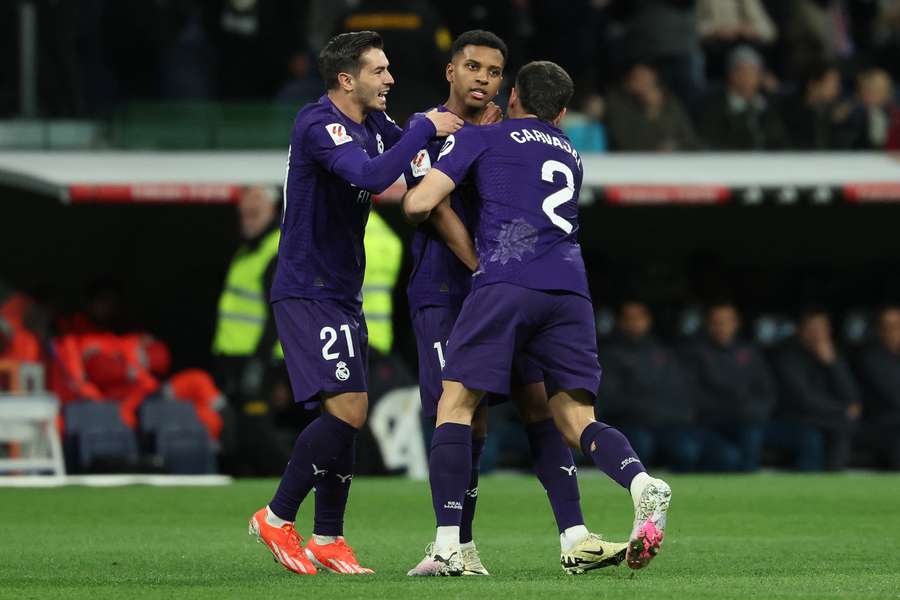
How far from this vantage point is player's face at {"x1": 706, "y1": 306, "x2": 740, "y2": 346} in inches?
629

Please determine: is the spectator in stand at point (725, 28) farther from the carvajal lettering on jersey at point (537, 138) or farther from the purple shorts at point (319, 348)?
the purple shorts at point (319, 348)

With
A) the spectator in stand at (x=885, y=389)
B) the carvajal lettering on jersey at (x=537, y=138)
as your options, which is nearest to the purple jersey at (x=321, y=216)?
the carvajal lettering on jersey at (x=537, y=138)

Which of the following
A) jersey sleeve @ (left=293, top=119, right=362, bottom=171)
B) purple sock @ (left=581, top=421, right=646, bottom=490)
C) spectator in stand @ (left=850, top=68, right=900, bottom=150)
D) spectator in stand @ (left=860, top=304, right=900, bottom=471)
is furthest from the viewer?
spectator in stand @ (left=850, top=68, right=900, bottom=150)

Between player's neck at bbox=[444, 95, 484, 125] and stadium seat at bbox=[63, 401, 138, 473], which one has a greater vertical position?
player's neck at bbox=[444, 95, 484, 125]

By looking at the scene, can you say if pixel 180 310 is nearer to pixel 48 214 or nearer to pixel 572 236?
pixel 48 214

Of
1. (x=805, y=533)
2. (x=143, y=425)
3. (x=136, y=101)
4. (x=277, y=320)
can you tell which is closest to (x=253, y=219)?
(x=143, y=425)

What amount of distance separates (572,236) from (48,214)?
996cm

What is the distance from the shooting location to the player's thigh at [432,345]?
7.73 metres

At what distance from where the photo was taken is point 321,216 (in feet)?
25.8

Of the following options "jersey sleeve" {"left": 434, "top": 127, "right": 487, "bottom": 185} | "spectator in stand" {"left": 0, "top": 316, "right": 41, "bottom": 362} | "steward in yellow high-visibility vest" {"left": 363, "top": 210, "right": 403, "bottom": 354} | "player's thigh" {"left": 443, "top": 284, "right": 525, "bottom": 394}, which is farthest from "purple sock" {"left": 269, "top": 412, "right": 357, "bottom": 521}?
"spectator in stand" {"left": 0, "top": 316, "right": 41, "bottom": 362}

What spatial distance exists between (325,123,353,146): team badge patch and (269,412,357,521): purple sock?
999 mm

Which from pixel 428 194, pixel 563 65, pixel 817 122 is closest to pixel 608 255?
pixel 563 65

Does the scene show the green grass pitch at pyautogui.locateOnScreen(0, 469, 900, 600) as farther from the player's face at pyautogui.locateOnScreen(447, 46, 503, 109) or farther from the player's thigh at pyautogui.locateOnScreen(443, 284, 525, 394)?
the player's face at pyautogui.locateOnScreen(447, 46, 503, 109)

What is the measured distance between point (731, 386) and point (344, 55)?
8418 mm
